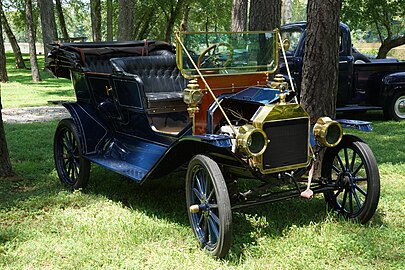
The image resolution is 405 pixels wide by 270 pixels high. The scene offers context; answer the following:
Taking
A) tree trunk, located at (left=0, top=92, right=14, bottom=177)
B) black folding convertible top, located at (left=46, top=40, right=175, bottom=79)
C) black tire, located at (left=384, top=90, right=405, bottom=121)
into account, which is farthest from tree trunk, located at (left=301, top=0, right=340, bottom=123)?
black tire, located at (left=384, top=90, right=405, bottom=121)

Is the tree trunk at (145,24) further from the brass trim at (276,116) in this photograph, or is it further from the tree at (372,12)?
the brass trim at (276,116)

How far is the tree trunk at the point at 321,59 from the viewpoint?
5.24 metres

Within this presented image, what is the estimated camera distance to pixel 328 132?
4156 mm

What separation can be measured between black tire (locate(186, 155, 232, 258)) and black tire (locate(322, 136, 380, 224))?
123 centimetres

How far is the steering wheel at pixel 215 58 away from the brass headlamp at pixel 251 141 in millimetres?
1153

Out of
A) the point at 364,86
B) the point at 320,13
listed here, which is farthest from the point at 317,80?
the point at 364,86

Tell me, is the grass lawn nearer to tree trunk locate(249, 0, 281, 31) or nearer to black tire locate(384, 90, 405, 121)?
tree trunk locate(249, 0, 281, 31)

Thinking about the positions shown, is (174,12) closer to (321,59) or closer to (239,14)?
(239,14)

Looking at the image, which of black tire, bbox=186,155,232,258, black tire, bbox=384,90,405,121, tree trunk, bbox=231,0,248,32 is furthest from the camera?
tree trunk, bbox=231,0,248,32

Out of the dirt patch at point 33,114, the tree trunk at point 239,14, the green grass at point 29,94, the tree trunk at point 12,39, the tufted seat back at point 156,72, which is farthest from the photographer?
the tree trunk at point 12,39

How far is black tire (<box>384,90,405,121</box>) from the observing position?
10047 mm

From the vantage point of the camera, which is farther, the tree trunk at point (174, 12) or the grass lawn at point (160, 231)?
the tree trunk at point (174, 12)

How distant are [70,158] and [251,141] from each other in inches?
110

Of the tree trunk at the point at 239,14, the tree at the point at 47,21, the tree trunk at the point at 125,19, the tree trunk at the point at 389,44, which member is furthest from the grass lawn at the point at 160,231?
the tree trunk at the point at 389,44
